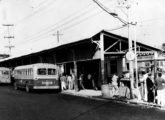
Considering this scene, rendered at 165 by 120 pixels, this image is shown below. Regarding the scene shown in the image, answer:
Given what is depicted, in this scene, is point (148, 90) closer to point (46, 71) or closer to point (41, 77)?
point (41, 77)

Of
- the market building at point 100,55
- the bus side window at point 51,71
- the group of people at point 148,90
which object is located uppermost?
the market building at point 100,55

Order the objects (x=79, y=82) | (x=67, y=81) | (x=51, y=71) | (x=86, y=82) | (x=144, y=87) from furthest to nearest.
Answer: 1. (x=86, y=82)
2. (x=79, y=82)
3. (x=67, y=81)
4. (x=51, y=71)
5. (x=144, y=87)

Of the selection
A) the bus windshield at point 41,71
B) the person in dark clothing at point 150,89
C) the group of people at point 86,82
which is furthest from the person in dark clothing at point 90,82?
the person in dark clothing at point 150,89

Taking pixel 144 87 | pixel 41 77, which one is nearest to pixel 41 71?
pixel 41 77

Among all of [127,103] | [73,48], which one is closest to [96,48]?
[73,48]

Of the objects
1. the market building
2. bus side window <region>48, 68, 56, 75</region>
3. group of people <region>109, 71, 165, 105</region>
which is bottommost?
group of people <region>109, 71, 165, 105</region>

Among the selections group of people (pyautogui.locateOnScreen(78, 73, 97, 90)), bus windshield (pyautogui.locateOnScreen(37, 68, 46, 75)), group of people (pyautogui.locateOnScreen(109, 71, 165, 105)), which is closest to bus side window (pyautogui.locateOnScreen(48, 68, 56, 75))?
bus windshield (pyautogui.locateOnScreen(37, 68, 46, 75))

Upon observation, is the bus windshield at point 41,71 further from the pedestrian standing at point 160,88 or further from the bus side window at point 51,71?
the pedestrian standing at point 160,88

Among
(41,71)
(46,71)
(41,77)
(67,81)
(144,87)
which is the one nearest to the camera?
(144,87)

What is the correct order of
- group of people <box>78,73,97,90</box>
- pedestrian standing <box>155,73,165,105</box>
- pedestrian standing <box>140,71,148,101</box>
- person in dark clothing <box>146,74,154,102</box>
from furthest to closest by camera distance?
group of people <box>78,73,97,90</box>
pedestrian standing <box>140,71,148,101</box>
person in dark clothing <box>146,74,154,102</box>
pedestrian standing <box>155,73,165,105</box>

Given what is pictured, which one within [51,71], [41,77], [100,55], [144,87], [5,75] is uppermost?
[100,55]

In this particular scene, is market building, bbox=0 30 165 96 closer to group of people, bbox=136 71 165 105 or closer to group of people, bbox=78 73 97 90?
group of people, bbox=78 73 97 90

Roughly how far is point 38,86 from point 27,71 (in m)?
2.64

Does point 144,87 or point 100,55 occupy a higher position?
point 100,55
